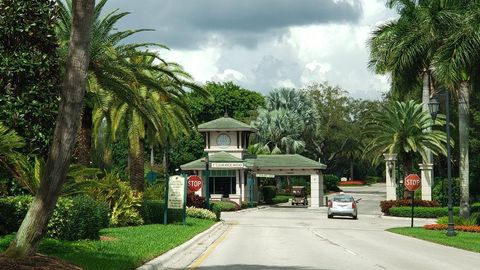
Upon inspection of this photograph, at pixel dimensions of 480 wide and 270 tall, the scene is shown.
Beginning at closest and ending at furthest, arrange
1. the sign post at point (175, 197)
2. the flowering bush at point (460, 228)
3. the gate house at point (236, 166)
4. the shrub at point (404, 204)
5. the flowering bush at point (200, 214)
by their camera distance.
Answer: the sign post at point (175, 197) → the flowering bush at point (460, 228) → the flowering bush at point (200, 214) → the shrub at point (404, 204) → the gate house at point (236, 166)

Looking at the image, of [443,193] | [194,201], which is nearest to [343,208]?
[443,193]

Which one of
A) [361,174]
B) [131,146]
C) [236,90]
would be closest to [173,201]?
[131,146]

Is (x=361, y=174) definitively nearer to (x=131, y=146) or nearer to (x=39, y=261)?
(x=131, y=146)

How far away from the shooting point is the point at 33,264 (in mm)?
9570

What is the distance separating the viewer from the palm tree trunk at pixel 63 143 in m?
10.0

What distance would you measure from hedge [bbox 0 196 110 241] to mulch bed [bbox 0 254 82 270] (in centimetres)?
578

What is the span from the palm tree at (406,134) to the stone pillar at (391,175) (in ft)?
8.09

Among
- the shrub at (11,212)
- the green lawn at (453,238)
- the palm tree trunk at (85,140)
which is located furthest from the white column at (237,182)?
the shrub at (11,212)

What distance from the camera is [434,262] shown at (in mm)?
15617

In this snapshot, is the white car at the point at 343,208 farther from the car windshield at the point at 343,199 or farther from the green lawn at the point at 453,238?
the green lawn at the point at 453,238

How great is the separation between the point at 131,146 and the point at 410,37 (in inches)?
734

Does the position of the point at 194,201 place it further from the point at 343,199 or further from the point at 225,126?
the point at 225,126

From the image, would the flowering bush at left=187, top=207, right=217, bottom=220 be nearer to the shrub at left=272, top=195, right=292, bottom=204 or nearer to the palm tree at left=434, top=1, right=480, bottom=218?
the palm tree at left=434, top=1, right=480, bottom=218

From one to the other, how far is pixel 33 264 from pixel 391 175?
44.3 m
